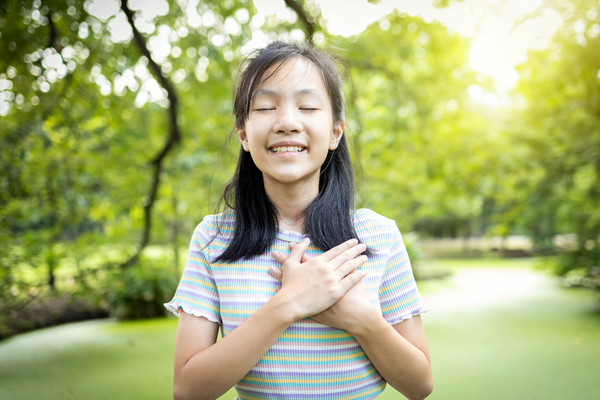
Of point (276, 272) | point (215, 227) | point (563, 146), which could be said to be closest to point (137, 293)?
point (215, 227)

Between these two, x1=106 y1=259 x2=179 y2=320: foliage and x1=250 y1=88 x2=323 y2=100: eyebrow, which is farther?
x1=106 y1=259 x2=179 y2=320: foliage

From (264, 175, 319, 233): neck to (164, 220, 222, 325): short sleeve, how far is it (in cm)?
A: 14

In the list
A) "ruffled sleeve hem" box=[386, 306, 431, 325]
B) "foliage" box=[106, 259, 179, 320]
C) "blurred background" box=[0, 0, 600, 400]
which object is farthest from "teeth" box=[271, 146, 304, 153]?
"foliage" box=[106, 259, 179, 320]

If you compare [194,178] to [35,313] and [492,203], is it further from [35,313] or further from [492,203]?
[492,203]

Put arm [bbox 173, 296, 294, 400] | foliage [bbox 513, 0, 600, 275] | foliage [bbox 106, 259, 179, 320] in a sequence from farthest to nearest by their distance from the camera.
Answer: foliage [bbox 106, 259, 179, 320], foliage [bbox 513, 0, 600, 275], arm [bbox 173, 296, 294, 400]

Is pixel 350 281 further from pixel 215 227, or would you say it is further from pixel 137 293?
pixel 137 293

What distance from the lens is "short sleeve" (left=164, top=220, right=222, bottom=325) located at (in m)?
0.67

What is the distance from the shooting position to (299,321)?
663 millimetres

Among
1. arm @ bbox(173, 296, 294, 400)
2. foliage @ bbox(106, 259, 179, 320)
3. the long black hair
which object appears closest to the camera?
arm @ bbox(173, 296, 294, 400)

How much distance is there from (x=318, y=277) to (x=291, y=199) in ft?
0.58

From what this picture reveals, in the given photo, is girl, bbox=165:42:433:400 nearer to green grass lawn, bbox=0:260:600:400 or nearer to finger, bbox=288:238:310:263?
finger, bbox=288:238:310:263

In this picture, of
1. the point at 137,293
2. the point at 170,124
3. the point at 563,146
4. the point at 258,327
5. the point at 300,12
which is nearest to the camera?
the point at 258,327

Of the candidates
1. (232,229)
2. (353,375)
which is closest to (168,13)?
(232,229)

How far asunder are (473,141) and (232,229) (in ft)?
13.8
